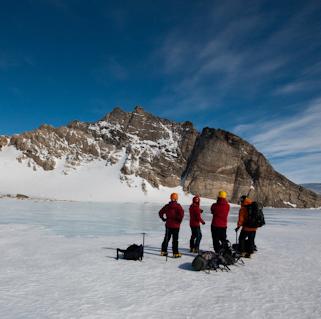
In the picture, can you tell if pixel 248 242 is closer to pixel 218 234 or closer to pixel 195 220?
pixel 218 234

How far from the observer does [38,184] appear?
108625mm

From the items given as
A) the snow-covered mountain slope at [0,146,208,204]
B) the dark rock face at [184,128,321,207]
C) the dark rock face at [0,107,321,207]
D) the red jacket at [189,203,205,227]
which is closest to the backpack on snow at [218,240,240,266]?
the red jacket at [189,203,205,227]

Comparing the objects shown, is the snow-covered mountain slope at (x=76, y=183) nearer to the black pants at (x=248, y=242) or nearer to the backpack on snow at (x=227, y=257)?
the black pants at (x=248, y=242)

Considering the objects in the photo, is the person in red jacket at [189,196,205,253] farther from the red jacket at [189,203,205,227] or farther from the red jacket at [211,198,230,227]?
the red jacket at [211,198,230,227]

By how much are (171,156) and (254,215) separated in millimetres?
121968

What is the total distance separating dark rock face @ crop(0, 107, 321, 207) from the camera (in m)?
120

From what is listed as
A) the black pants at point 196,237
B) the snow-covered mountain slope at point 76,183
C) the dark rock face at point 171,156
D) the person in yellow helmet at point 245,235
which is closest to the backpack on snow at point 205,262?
the person in yellow helmet at point 245,235

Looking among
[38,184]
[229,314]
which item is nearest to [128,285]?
[229,314]

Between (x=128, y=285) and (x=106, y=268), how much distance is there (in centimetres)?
195

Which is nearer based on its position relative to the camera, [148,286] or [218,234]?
[148,286]

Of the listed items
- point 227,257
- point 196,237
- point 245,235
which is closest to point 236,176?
point 196,237

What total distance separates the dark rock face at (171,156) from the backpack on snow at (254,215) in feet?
341

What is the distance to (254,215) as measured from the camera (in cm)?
1220

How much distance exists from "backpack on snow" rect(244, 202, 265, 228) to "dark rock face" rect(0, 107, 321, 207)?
104 m
